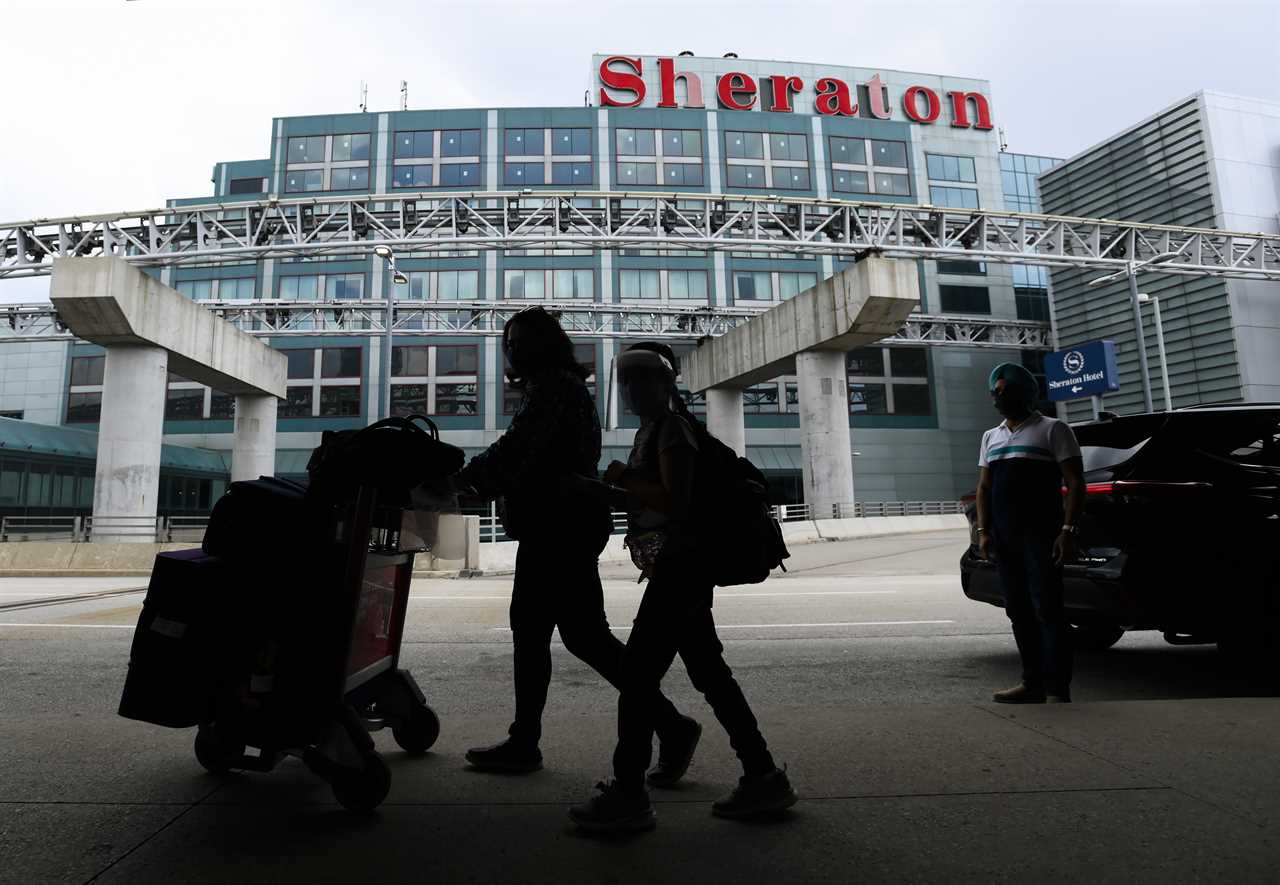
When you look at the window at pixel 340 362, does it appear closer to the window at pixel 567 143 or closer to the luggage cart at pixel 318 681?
the window at pixel 567 143

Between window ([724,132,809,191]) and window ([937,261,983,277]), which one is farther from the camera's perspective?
window ([937,261,983,277])

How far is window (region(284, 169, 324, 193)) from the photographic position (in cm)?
4825

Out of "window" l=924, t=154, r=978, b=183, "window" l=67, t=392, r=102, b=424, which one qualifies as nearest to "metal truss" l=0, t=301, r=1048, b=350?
"window" l=67, t=392, r=102, b=424

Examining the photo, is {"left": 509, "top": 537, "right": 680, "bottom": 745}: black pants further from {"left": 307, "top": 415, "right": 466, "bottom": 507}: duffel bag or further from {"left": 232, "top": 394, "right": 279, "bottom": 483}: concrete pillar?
{"left": 232, "top": 394, "right": 279, "bottom": 483}: concrete pillar

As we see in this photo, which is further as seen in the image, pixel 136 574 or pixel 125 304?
pixel 125 304

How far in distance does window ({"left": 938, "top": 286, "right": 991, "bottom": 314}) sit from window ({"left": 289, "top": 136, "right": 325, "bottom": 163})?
132 feet

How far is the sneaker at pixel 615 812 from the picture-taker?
2395 mm

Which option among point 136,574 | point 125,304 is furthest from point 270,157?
point 136,574

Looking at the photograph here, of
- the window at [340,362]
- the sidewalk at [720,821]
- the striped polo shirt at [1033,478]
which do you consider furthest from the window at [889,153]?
the sidewalk at [720,821]

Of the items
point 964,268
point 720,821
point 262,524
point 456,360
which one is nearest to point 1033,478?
point 720,821

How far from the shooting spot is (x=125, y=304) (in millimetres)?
19719

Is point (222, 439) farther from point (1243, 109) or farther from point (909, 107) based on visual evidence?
point (1243, 109)

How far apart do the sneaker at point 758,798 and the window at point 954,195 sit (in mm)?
54486

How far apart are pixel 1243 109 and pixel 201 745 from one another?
154 ft
